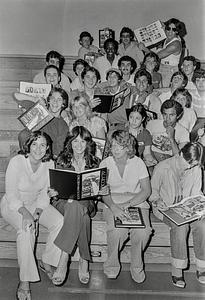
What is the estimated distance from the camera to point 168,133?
10.4 feet

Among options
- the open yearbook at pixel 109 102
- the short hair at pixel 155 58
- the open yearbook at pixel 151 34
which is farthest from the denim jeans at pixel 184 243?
the open yearbook at pixel 151 34

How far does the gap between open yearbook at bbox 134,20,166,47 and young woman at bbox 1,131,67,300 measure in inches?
96.0

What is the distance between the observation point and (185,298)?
251 cm

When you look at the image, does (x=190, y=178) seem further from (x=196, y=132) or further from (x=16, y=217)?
(x=16, y=217)

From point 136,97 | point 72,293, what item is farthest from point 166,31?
point 72,293

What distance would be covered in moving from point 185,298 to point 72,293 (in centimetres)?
61

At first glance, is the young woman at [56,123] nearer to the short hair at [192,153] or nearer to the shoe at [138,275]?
the short hair at [192,153]

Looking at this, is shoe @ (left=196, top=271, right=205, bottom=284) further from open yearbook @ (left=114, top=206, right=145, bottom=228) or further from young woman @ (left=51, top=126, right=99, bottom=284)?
young woman @ (left=51, top=126, right=99, bottom=284)

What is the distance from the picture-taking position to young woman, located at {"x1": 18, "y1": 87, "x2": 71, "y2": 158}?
→ 3.07 m

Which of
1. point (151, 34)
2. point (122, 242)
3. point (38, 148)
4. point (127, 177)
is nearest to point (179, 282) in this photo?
point (122, 242)

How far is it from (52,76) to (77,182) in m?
1.38

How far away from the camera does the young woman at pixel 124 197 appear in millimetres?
2607

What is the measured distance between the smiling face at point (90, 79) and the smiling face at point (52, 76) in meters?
0.22

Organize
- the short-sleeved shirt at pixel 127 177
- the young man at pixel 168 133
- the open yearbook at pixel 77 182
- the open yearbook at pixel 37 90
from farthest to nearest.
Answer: the open yearbook at pixel 37 90, the young man at pixel 168 133, the short-sleeved shirt at pixel 127 177, the open yearbook at pixel 77 182
